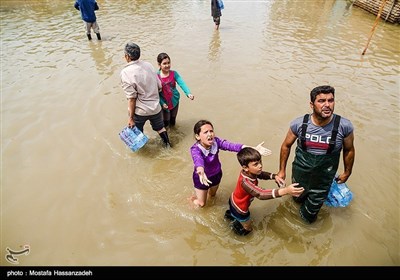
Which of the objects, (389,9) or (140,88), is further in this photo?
(389,9)

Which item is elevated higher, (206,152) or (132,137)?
(206,152)

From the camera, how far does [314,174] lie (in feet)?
9.36

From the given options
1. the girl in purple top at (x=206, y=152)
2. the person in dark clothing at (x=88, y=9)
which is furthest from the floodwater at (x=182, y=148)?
the person in dark clothing at (x=88, y=9)

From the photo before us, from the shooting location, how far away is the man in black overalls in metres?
2.54

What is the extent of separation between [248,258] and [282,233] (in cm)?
61

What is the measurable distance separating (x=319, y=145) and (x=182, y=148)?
2867 mm

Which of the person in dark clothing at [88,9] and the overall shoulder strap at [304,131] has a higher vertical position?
the overall shoulder strap at [304,131]

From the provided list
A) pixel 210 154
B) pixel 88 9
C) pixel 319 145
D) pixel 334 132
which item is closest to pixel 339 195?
pixel 319 145

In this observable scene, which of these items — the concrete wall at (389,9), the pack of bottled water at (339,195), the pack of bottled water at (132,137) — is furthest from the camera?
the concrete wall at (389,9)

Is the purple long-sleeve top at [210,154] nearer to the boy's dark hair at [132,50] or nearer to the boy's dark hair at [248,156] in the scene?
the boy's dark hair at [248,156]

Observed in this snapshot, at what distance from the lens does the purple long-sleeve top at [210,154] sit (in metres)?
3.03

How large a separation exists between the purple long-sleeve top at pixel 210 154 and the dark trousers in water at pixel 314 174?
74 centimetres

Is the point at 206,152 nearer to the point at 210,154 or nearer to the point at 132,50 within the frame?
the point at 210,154
